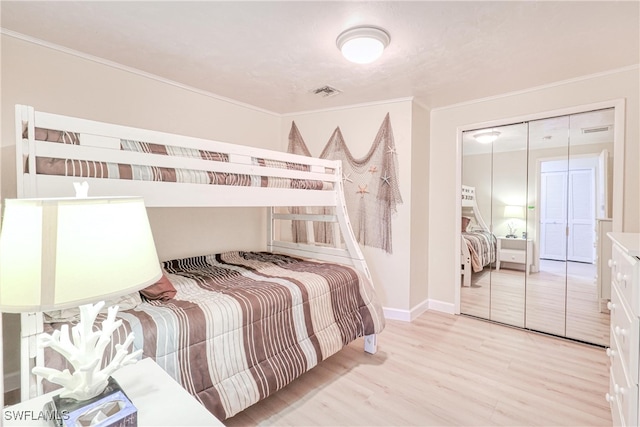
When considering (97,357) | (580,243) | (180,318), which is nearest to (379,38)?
(180,318)

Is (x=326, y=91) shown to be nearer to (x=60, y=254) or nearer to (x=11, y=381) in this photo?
(x=60, y=254)

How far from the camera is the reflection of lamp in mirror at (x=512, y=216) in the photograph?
303cm

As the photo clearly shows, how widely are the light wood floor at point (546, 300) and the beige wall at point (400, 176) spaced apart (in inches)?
23.1

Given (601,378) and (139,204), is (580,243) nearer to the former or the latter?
(601,378)

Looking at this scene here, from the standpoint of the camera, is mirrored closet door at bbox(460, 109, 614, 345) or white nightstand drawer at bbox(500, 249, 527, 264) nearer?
mirrored closet door at bbox(460, 109, 614, 345)

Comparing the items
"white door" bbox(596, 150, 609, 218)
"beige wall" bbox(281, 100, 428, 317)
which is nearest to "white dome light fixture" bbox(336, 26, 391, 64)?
"beige wall" bbox(281, 100, 428, 317)

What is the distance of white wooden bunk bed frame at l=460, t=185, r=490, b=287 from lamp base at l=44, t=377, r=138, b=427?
10.3ft

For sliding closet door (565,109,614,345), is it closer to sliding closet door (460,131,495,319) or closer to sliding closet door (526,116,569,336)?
sliding closet door (526,116,569,336)

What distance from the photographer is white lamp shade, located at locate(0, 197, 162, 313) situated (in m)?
0.67

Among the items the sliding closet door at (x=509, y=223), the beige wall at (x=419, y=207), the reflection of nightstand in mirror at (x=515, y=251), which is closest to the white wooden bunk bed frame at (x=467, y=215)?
the sliding closet door at (x=509, y=223)

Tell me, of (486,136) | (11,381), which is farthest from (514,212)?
(11,381)

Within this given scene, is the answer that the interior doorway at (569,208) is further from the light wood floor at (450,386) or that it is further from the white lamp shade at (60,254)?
the white lamp shade at (60,254)

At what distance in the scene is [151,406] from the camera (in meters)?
0.97

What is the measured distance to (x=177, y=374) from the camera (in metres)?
1.42
